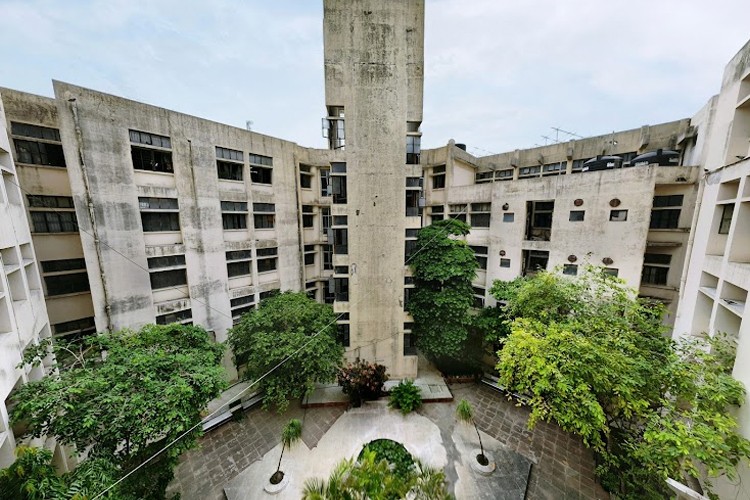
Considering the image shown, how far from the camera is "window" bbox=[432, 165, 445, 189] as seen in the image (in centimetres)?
1899

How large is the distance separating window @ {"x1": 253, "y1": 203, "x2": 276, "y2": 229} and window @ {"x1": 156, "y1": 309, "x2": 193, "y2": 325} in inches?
239

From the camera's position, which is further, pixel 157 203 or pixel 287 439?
pixel 157 203

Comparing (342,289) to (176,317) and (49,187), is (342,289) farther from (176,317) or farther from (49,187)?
(49,187)

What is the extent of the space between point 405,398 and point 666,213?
51.5ft

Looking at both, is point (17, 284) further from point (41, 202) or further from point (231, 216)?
point (231, 216)

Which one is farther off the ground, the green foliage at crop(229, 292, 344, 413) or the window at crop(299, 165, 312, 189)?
the window at crop(299, 165, 312, 189)

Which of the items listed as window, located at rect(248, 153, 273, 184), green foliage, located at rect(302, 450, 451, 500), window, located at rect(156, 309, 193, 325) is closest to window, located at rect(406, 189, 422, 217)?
window, located at rect(248, 153, 273, 184)

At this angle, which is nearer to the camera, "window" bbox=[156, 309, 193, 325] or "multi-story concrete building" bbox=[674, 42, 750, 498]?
"multi-story concrete building" bbox=[674, 42, 750, 498]

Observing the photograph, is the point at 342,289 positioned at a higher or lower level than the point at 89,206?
lower

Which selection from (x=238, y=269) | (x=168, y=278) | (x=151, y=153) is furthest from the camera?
(x=238, y=269)

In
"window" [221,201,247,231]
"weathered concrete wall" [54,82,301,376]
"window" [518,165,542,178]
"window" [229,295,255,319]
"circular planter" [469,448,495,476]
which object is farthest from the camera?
"window" [518,165,542,178]

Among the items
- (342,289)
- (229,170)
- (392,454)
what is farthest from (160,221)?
(392,454)

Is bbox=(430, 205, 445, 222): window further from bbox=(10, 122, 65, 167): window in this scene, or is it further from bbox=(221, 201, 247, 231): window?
bbox=(10, 122, 65, 167): window

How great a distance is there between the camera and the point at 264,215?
55.5ft
